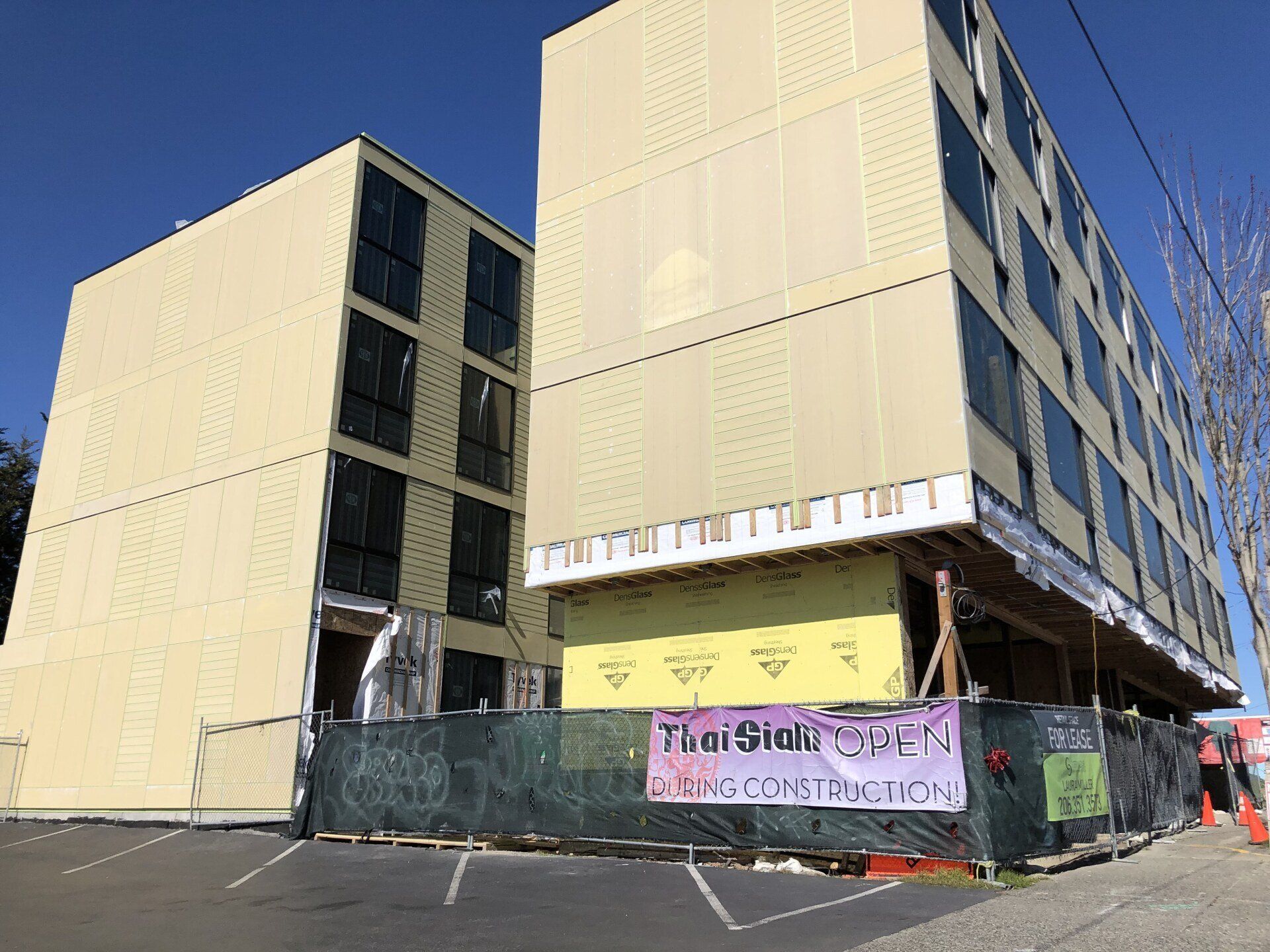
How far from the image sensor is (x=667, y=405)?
1853 centimetres

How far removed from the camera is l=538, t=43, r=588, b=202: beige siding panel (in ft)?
72.5

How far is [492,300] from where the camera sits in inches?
1156

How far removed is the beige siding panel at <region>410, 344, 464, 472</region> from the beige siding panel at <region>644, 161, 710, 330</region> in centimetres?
864

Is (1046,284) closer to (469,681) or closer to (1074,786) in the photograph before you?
(1074,786)

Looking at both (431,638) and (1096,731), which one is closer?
(1096,731)

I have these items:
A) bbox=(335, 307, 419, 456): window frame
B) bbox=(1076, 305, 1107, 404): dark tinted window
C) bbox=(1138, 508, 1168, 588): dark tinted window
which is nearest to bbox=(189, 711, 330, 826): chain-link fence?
bbox=(335, 307, 419, 456): window frame

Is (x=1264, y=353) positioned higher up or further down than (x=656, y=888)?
higher up

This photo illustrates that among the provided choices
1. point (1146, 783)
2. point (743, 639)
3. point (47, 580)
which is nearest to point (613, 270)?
point (743, 639)

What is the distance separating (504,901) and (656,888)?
5.70 ft

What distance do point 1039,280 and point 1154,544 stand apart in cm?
1131

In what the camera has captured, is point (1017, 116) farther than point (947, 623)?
Yes

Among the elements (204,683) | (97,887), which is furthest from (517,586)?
(97,887)

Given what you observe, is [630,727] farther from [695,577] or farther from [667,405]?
[667,405]

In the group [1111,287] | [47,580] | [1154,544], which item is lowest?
[47,580]
